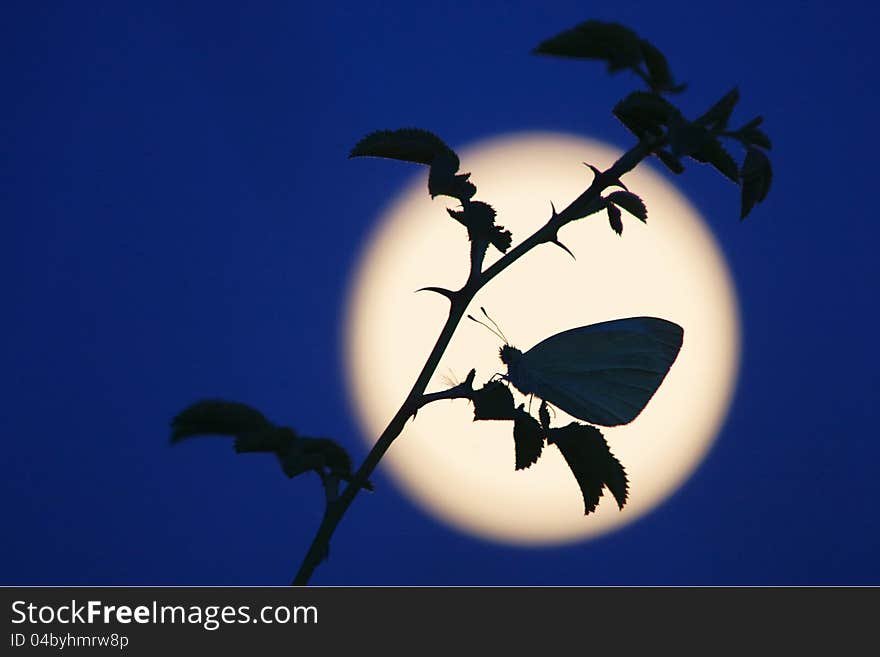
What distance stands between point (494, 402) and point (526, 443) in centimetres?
26

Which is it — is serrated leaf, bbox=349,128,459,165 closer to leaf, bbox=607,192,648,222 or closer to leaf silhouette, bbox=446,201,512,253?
leaf silhouette, bbox=446,201,512,253

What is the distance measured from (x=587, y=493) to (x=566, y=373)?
1069mm

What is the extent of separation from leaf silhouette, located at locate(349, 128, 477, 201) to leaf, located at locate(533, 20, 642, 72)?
60 centimetres

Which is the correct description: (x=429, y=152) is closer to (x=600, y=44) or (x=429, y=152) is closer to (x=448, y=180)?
(x=448, y=180)

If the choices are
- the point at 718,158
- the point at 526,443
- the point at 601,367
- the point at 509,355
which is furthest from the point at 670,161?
the point at 601,367

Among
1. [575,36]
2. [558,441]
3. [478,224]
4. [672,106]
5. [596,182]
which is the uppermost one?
[575,36]

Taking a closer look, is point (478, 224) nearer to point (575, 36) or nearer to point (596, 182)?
point (596, 182)

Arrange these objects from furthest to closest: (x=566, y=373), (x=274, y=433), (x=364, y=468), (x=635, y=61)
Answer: (x=566, y=373)
(x=274, y=433)
(x=635, y=61)
(x=364, y=468)

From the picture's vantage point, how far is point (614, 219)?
9.56 ft

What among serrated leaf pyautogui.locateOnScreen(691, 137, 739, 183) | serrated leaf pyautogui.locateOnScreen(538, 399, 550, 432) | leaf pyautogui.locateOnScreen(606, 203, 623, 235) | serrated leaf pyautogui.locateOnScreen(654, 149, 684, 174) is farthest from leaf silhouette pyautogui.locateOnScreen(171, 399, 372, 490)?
serrated leaf pyautogui.locateOnScreen(691, 137, 739, 183)

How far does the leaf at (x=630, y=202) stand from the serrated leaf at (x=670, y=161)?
0.58ft

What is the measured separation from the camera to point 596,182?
2795 mm

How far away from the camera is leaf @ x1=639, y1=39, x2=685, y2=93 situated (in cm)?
282

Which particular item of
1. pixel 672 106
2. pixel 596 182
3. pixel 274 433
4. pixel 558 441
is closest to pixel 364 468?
pixel 274 433
